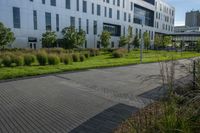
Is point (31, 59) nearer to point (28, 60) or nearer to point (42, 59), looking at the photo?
point (28, 60)

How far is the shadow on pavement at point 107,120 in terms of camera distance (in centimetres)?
441

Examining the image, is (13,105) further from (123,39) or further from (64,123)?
(123,39)

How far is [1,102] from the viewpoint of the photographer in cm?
634

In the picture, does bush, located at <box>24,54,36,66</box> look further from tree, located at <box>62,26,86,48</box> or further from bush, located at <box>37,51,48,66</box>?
tree, located at <box>62,26,86,48</box>

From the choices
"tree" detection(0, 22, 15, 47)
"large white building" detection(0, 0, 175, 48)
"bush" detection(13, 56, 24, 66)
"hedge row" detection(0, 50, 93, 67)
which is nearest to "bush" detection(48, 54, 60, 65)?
"hedge row" detection(0, 50, 93, 67)

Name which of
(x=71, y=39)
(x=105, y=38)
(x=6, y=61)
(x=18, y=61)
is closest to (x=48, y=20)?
(x=71, y=39)

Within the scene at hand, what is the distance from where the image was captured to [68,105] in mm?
6094

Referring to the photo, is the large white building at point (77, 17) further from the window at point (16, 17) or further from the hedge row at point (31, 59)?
the hedge row at point (31, 59)

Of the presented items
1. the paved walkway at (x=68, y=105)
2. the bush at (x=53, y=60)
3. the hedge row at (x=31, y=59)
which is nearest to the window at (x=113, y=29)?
the hedge row at (x=31, y=59)

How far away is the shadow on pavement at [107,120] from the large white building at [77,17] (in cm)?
2325

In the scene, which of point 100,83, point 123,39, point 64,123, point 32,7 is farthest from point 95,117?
point 123,39

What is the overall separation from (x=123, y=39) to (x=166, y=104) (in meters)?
43.7

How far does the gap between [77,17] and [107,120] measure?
132ft

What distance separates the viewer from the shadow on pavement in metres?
4.41
